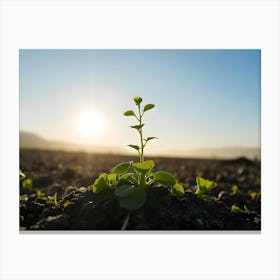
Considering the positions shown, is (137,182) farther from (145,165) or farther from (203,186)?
(203,186)

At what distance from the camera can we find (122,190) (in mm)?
2561

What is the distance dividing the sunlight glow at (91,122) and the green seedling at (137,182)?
2.96 feet

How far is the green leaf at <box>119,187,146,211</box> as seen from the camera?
8.31ft

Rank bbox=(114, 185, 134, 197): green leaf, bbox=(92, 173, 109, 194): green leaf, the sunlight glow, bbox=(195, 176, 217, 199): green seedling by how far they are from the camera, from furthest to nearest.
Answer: the sunlight glow, bbox=(195, 176, 217, 199): green seedling, bbox=(92, 173, 109, 194): green leaf, bbox=(114, 185, 134, 197): green leaf

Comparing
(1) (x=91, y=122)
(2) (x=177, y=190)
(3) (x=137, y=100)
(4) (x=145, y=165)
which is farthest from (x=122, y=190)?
(1) (x=91, y=122)

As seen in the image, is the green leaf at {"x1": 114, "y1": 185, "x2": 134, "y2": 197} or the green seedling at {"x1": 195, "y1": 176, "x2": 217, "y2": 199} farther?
the green seedling at {"x1": 195, "y1": 176, "x2": 217, "y2": 199}

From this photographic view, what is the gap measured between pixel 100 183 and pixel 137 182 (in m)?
0.25

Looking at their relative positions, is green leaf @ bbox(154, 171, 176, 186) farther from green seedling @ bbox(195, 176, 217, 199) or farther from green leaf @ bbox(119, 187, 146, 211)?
green seedling @ bbox(195, 176, 217, 199)

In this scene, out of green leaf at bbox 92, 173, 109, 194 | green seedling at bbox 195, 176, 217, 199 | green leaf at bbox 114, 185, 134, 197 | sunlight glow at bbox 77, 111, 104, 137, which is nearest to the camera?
green leaf at bbox 114, 185, 134, 197

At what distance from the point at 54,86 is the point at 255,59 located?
5.64ft

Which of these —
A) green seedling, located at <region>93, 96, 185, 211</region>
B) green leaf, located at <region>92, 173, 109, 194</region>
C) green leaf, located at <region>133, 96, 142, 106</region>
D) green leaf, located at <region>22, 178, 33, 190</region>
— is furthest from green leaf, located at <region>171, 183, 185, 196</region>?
green leaf, located at <region>22, 178, 33, 190</region>
